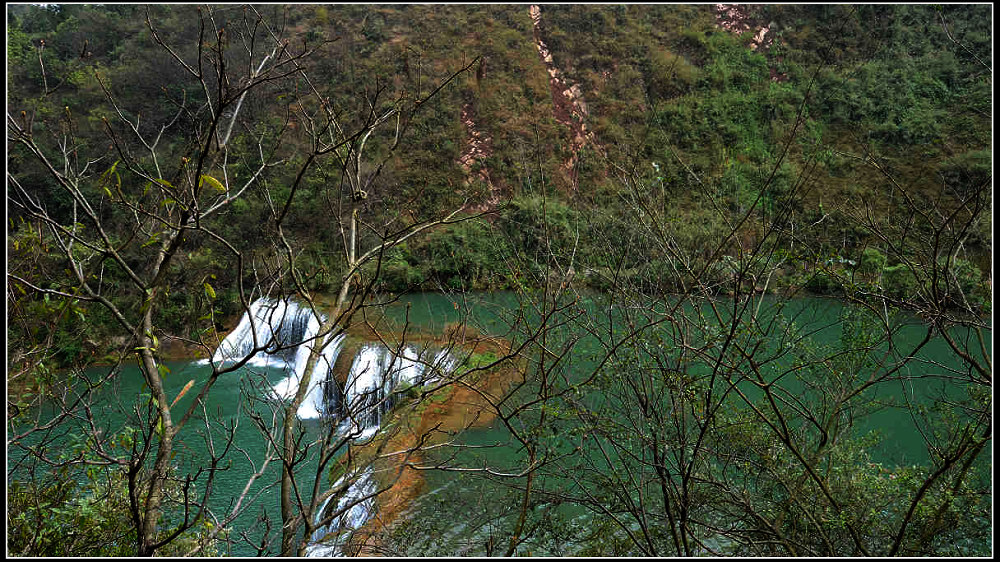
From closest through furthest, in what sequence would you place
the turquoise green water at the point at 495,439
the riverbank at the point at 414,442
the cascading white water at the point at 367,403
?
the cascading white water at the point at 367,403
the turquoise green water at the point at 495,439
the riverbank at the point at 414,442

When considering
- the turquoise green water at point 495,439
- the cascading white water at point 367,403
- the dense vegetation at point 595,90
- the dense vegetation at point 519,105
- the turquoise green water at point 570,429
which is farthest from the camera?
the dense vegetation at point 595,90

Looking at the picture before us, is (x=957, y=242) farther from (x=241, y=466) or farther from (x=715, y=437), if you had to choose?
(x=241, y=466)

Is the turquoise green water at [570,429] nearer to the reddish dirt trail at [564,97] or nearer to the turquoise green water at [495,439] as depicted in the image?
the turquoise green water at [495,439]

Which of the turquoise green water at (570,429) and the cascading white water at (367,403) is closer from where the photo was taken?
the cascading white water at (367,403)

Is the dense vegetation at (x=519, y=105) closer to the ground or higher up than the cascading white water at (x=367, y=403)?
higher up

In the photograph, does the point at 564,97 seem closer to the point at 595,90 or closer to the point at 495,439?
the point at 595,90

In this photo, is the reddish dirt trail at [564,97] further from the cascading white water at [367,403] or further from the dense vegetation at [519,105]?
the cascading white water at [367,403]

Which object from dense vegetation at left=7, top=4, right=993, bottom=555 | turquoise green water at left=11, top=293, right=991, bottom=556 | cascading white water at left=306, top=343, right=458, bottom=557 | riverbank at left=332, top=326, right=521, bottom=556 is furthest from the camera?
dense vegetation at left=7, top=4, right=993, bottom=555

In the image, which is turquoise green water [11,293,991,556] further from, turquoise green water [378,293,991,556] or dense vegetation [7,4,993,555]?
dense vegetation [7,4,993,555]

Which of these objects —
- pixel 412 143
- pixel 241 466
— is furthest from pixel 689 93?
pixel 241 466

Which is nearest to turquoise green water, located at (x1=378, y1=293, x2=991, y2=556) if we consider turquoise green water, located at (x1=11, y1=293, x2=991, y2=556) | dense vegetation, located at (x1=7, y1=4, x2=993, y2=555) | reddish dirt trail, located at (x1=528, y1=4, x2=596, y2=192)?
turquoise green water, located at (x1=11, y1=293, x2=991, y2=556)

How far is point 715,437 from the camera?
2.49 m

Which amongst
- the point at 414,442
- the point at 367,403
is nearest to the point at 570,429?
the point at 367,403

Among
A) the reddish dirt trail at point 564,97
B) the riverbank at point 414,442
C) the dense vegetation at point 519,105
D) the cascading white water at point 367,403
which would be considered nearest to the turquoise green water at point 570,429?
the riverbank at point 414,442
